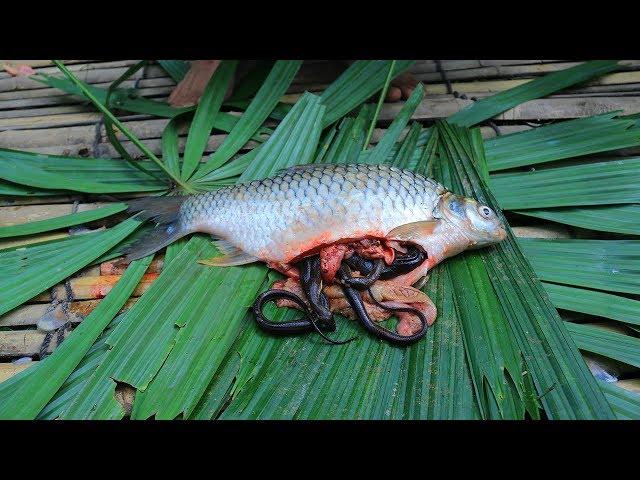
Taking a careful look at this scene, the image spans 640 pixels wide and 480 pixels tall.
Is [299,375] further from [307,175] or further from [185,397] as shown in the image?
[307,175]

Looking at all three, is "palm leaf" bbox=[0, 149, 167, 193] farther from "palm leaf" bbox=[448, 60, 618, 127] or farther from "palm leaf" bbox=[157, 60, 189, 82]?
"palm leaf" bbox=[448, 60, 618, 127]

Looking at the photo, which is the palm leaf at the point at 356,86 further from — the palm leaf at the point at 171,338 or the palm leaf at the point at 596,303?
the palm leaf at the point at 596,303

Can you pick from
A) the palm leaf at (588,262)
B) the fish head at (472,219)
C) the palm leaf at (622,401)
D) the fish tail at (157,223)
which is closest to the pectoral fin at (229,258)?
the fish tail at (157,223)

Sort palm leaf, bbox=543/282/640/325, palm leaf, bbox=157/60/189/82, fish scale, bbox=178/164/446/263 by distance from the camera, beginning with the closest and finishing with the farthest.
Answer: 1. palm leaf, bbox=543/282/640/325
2. fish scale, bbox=178/164/446/263
3. palm leaf, bbox=157/60/189/82

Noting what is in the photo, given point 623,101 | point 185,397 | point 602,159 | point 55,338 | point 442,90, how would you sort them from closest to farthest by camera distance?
1. point 185,397
2. point 55,338
3. point 602,159
4. point 623,101
5. point 442,90

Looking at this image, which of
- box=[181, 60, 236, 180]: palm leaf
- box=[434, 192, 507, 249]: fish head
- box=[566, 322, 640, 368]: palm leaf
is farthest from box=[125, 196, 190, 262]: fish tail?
box=[566, 322, 640, 368]: palm leaf

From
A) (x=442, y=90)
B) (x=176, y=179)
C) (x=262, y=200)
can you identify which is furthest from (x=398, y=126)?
(x=176, y=179)

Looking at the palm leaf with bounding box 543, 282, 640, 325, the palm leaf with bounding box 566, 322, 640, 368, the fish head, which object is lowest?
the palm leaf with bounding box 566, 322, 640, 368

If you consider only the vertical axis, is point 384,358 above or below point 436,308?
below
